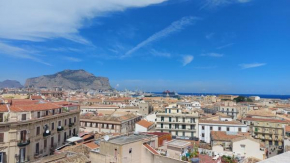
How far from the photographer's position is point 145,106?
85438mm

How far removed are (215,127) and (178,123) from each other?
9.82 metres

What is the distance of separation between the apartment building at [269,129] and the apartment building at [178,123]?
19.5m

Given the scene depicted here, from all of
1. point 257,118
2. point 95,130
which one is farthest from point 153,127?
point 257,118

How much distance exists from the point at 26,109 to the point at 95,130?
26.4 metres

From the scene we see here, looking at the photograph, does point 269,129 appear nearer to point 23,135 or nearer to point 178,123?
point 178,123

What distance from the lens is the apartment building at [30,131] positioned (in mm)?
27375

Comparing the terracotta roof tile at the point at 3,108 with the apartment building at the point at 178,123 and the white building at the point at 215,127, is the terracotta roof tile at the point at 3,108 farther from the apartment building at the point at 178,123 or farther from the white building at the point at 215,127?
the white building at the point at 215,127

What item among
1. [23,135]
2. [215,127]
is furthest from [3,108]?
[215,127]

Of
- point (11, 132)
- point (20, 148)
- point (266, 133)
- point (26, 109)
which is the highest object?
point (26, 109)

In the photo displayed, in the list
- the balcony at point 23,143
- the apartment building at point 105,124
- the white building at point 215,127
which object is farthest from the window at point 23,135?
the white building at point 215,127

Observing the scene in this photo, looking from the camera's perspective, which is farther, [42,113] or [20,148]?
[42,113]

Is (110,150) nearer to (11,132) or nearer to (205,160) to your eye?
(205,160)

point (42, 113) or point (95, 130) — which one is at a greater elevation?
point (42, 113)

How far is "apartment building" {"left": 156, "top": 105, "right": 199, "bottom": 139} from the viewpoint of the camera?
59.4m
